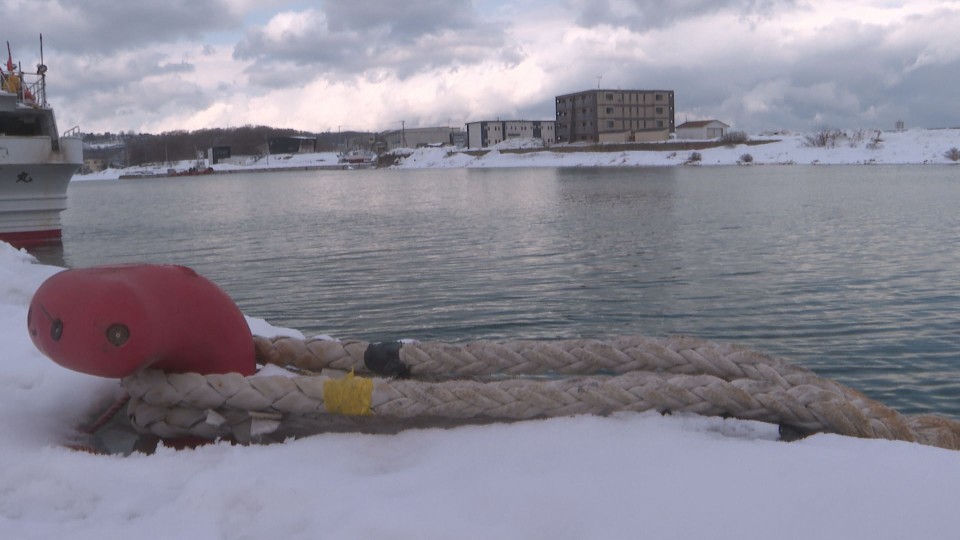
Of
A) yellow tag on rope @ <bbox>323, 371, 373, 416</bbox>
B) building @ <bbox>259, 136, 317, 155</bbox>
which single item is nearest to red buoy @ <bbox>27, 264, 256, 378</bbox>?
yellow tag on rope @ <bbox>323, 371, 373, 416</bbox>

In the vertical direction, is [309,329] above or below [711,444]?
below

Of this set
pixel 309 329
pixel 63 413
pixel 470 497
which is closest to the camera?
pixel 470 497

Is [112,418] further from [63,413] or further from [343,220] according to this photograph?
[343,220]

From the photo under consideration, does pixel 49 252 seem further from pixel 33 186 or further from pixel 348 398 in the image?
pixel 348 398

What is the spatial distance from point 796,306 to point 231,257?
12.5 m

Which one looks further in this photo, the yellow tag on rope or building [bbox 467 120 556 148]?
building [bbox 467 120 556 148]

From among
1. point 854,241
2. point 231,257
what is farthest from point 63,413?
point 854,241

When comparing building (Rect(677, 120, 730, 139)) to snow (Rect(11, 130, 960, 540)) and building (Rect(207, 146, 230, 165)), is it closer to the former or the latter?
building (Rect(207, 146, 230, 165))

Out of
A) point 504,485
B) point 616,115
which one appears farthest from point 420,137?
point 504,485

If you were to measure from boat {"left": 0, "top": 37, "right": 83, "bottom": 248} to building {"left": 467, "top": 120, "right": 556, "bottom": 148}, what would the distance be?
448ft

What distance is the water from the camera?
873cm

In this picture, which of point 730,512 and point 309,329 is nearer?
point 730,512

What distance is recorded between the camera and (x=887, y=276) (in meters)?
12.3

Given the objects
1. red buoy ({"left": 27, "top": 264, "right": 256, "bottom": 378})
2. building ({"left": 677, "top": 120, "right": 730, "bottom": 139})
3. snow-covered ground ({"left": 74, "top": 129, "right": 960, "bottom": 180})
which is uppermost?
building ({"left": 677, "top": 120, "right": 730, "bottom": 139})
